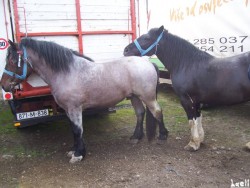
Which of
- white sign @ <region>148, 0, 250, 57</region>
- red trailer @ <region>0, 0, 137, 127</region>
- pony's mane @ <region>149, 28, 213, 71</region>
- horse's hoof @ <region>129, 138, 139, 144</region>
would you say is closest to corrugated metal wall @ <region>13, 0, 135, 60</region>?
red trailer @ <region>0, 0, 137, 127</region>

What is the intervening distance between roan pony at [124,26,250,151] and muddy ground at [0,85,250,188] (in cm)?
43

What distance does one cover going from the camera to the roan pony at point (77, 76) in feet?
13.1

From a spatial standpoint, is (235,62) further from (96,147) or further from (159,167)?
(96,147)

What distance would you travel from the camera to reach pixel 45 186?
3467mm

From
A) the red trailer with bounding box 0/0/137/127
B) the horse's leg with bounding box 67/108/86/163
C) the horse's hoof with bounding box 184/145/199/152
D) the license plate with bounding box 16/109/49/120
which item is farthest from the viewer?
the license plate with bounding box 16/109/49/120

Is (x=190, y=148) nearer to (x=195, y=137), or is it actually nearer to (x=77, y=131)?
(x=195, y=137)

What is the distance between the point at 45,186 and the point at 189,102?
230 cm

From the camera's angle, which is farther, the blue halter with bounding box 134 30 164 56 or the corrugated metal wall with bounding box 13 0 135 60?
the blue halter with bounding box 134 30 164 56

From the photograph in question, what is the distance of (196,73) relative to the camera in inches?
161

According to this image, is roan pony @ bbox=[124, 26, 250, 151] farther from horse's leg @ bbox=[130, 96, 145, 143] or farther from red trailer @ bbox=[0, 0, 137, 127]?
horse's leg @ bbox=[130, 96, 145, 143]

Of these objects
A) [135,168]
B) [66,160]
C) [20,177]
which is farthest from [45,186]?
[135,168]

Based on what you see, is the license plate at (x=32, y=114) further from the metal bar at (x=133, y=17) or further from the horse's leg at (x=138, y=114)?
the metal bar at (x=133, y=17)

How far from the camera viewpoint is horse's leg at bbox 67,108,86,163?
13.4 feet

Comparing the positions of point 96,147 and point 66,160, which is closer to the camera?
point 66,160
